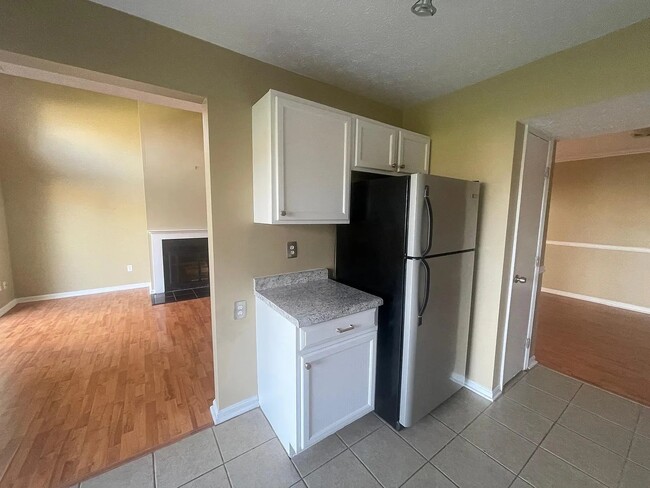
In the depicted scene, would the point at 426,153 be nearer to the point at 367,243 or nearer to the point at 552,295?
the point at 367,243

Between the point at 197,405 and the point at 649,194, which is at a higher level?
the point at 649,194

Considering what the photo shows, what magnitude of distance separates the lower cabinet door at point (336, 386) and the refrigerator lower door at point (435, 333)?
236 mm

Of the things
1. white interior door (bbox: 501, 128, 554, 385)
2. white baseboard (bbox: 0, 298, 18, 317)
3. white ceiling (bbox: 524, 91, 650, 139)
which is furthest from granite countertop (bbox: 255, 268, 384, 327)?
white baseboard (bbox: 0, 298, 18, 317)

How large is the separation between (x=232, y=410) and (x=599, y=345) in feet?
12.7

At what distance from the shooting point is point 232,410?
1.89 metres

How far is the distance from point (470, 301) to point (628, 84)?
155cm

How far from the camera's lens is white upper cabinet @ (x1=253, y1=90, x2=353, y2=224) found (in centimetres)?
155

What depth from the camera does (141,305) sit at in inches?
161

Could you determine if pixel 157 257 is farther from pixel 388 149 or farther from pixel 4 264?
pixel 388 149

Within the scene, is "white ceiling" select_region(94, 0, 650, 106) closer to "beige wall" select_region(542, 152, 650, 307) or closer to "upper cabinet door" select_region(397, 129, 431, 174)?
"upper cabinet door" select_region(397, 129, 431, 174)

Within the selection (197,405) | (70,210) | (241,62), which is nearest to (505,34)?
(241,62)

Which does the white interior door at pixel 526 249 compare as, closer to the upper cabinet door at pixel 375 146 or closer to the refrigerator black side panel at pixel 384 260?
the upper cabinet door at pixel 375 146

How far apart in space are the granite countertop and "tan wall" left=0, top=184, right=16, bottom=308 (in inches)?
171

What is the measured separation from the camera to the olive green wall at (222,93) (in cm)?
126
